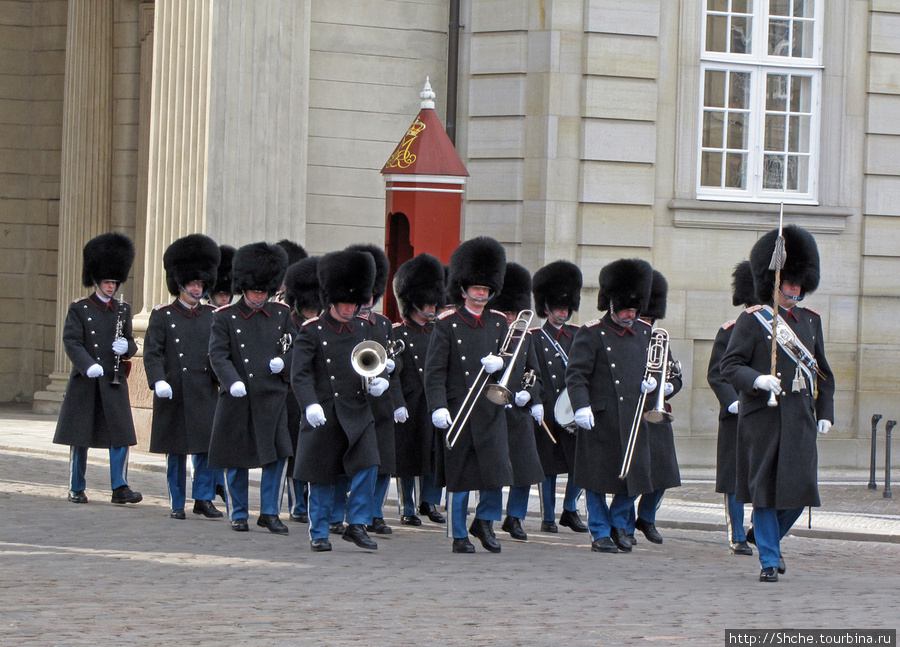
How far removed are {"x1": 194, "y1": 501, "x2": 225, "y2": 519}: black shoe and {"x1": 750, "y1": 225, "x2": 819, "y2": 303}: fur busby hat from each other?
374 cm

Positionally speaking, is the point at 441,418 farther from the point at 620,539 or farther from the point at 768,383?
the point at 768,383

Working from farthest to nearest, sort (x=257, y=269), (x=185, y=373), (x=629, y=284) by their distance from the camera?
(x=185, y=373) < (x=257, y=269) < (x=629, y=284)

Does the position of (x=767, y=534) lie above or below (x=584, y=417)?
below

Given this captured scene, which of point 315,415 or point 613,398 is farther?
point 613,398

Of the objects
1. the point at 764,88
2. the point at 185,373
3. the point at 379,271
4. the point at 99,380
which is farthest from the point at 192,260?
the point at 764,88

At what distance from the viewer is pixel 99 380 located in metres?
10.5

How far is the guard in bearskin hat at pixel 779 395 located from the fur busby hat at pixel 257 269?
9.71 feet

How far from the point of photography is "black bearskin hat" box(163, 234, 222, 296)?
10227mm

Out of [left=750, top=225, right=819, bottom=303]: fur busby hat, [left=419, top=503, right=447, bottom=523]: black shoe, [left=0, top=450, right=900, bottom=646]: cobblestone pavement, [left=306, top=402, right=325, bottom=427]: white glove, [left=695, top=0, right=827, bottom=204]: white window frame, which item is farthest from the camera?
[left=695, top=0, right=827, bottom=204]: white window frame

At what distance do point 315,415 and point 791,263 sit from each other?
259 centimetres

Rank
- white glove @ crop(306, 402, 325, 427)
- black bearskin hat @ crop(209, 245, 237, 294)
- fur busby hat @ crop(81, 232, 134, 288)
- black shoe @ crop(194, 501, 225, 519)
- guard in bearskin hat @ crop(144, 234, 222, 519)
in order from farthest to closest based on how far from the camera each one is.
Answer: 1. black bearskin hat @ crop(209, 245, 237, 294)
2. fur busby hat @ crop(81, 232, 134, 288)
3. guard in bearskin hat @ crop(144, 234, 222, 519)
4. black shoe @ crop(194, 501, 225, 519)
5. white glove @ crop(306, 402, 325, 427)

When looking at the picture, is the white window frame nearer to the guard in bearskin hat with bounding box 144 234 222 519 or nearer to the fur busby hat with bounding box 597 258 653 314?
the fur busby hat with bounding box 597 258 653 314

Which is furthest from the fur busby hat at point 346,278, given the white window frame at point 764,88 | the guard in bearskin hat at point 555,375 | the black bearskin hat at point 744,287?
the white window frame at point 764,88

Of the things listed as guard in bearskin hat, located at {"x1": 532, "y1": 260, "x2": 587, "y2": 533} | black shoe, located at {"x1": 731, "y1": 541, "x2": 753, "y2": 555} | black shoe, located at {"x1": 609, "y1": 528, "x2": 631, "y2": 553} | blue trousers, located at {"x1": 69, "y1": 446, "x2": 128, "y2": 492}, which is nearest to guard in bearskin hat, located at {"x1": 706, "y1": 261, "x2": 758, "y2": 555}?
black shoe, located at {"x1": 731, "y1": 541, "x2": 753, "y2": 555}
